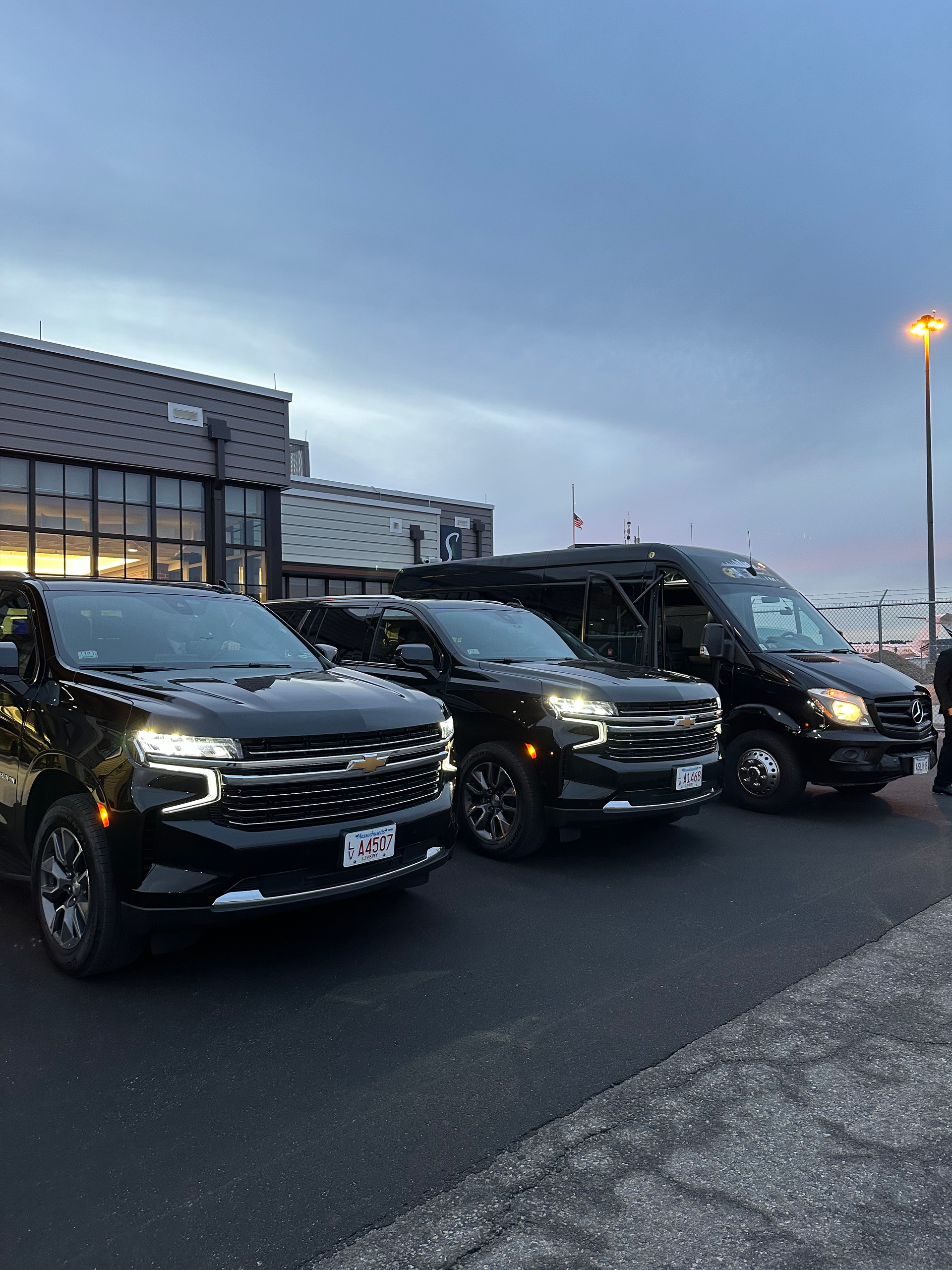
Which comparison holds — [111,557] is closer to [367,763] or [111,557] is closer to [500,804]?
[500,804]

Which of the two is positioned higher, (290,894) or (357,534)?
(357,534)

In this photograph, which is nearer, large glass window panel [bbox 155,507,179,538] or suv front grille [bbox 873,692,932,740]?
suv front grille [bbox 873,692,932,740]

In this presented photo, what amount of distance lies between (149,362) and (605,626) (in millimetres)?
10882

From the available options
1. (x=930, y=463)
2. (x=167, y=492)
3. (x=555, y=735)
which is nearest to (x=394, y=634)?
(x=555, y=735)

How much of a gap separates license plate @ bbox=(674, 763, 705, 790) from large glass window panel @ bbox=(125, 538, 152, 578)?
12728 mm

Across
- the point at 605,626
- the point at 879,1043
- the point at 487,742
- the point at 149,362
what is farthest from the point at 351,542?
the point at 879,1043

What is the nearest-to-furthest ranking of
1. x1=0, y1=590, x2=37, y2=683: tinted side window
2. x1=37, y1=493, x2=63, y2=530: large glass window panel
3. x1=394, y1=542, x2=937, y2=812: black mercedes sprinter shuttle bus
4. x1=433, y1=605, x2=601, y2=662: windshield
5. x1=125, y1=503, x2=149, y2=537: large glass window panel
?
1. x1=0, y1=590, x2=37, y2=683: tinted side window
2. x1=433, y1=605, x2=601, y2=662: windshield
3. x1=394, y1=542, x2=937, y2=812: black mercedes sprinter shuttle bus
4. x1=37, y1=493, x2=63, y2=530: large glass window panel
5. x1=125, y1=503, x2=149, y2=537: large glass window panel

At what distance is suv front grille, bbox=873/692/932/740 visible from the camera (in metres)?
7.80

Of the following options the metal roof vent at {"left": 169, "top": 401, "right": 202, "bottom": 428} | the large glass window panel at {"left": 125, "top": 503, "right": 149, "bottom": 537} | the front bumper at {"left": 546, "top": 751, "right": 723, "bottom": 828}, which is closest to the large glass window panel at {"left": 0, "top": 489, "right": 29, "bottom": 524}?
the large glass window panel at {"left": 125, "top": 503, "right": 149, "bottom": 537}

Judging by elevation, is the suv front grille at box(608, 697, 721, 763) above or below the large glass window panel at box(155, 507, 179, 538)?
below

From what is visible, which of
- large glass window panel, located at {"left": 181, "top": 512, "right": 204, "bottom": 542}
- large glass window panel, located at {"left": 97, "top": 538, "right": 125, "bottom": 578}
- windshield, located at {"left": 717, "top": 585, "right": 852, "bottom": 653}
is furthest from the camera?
large glass window panel, located at {"left": 181, "top": 512, "right": 204, "bottom": 542}

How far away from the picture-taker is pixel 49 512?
609 inches

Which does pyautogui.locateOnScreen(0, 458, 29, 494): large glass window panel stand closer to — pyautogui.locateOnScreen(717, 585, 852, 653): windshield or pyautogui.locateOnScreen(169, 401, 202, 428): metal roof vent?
pyautogui.locateOnScreen(169, 401, 202, 428): metal roof vent

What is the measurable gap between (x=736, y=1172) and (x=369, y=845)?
208cm
